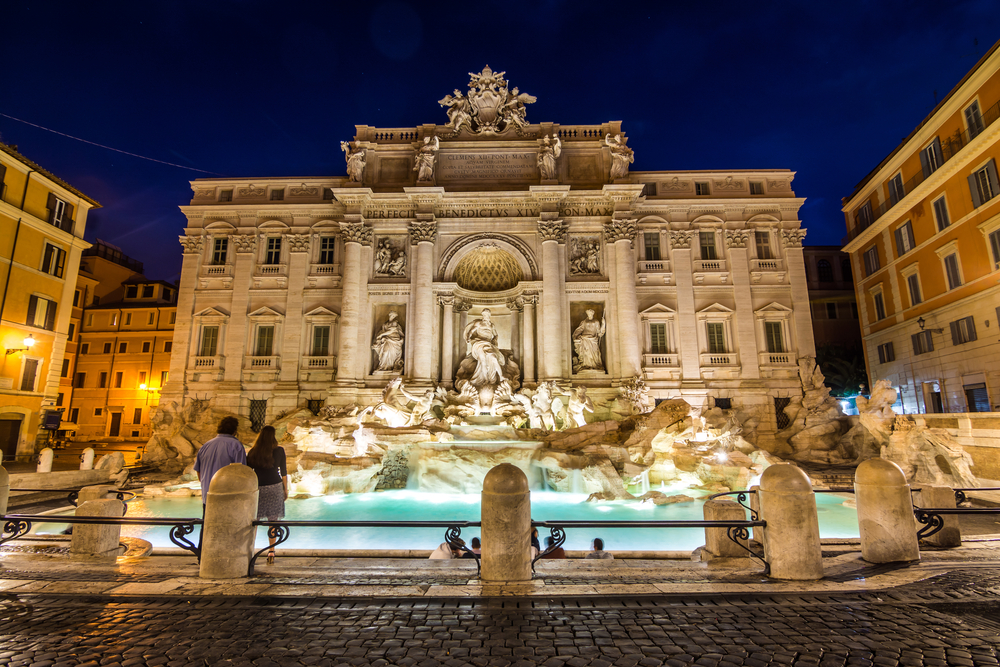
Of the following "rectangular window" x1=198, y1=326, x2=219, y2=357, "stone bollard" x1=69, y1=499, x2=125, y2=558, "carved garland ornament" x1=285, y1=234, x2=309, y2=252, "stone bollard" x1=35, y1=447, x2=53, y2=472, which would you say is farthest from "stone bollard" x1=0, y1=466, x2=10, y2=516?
"carved garland ornament" x1=285, y1=234, x2=309, y2=252

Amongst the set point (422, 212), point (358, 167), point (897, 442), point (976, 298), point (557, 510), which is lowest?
point (557, 510)

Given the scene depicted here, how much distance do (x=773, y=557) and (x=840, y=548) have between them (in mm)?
2360

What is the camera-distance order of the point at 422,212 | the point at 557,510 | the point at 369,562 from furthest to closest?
1. the point at 422,212
2. the point at 557,510
3. the point at 369,562

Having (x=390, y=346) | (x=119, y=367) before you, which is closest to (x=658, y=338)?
(x=390, y=346)

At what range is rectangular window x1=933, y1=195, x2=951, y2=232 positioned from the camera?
73.2 feet

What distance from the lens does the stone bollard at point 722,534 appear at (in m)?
6.36

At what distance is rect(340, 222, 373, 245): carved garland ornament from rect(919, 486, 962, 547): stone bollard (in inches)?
898

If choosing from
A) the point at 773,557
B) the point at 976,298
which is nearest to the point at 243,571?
the point at 773,557

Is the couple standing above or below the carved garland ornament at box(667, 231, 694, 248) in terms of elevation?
below

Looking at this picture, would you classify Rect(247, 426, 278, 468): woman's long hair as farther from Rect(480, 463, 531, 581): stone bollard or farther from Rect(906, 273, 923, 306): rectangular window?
Rect(906, 273, 923, 306): rectangular window

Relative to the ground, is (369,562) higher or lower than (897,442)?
lower

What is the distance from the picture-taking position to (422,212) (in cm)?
2445

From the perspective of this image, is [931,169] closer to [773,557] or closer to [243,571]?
[773,557]

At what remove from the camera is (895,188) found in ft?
84.4
